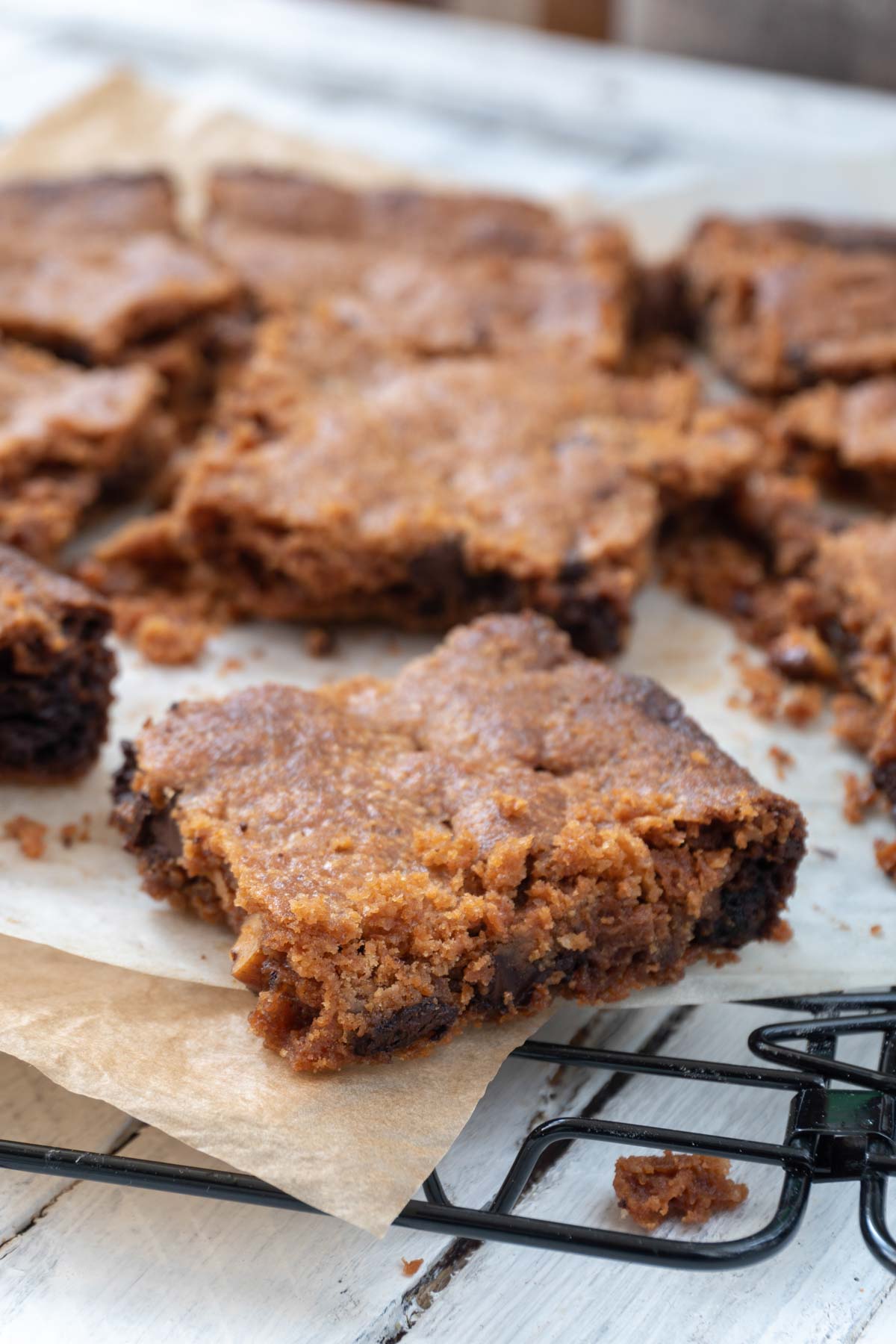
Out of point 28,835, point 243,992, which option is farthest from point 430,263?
point 243,992

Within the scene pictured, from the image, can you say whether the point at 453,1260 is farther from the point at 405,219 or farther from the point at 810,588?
the point at 405,219

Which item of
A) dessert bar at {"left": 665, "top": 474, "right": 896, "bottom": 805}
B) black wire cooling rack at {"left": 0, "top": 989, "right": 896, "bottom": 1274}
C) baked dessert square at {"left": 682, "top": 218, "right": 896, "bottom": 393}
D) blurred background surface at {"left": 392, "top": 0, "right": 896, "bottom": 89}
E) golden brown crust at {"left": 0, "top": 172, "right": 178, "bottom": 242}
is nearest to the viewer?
black wire cooling rack at {"left": 0, "top": 989, "right": 896, "bottom": 1274}

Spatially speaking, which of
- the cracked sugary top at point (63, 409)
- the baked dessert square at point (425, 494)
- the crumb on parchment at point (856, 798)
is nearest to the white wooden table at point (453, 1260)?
the crumb on parchment at point (856, 798)

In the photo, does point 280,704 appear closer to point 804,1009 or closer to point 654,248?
point 804,1009

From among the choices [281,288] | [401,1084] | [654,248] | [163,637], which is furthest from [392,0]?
[401,1084]

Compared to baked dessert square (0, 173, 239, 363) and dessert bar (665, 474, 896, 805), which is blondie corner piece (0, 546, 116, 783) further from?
dessert bar (665, 474, 896, 805)

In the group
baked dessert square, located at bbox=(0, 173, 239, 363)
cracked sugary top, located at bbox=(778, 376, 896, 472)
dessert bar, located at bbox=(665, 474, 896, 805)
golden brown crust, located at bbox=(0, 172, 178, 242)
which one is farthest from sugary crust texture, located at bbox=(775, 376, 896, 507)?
golden brown crust, located at bbox=(0, 172, 178, 242)

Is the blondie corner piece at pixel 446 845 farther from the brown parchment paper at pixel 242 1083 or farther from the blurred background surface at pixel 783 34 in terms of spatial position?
the blurred background surface at pixel 783 34
